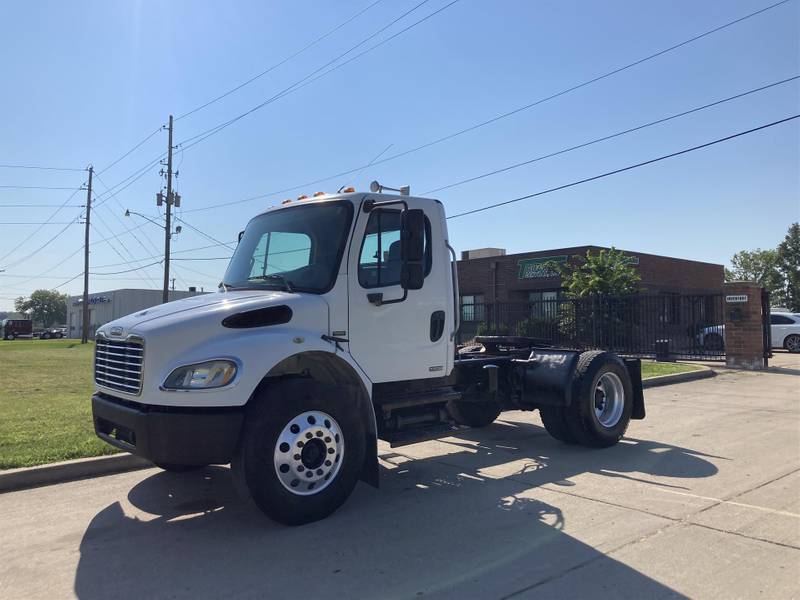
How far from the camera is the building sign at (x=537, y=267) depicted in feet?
94.1

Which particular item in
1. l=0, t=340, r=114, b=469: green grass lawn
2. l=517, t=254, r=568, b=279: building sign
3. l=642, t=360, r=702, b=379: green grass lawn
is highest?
l=517, t=254, r=568, b=279: building sign

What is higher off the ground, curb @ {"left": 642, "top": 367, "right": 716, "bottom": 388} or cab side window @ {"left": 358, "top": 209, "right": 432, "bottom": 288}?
cab side window @ {"left": 358, "top": 209, "right": 432, "bottom": 288}

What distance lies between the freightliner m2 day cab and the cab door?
1 cm

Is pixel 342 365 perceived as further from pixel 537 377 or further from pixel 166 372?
pixel 537 377

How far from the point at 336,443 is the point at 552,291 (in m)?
25.7

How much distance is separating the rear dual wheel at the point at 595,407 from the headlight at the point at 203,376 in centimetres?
435

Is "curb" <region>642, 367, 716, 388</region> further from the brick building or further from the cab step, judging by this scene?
the brick building

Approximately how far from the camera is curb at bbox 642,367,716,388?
550 inches

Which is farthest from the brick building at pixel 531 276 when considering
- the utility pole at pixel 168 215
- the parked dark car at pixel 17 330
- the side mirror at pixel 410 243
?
the parked dark car at pixel 17 330

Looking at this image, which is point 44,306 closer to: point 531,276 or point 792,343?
point 531,276

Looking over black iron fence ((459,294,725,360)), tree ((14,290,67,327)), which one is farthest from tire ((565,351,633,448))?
tree ((14,290,67,327))

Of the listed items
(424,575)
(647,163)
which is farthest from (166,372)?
(647,163)

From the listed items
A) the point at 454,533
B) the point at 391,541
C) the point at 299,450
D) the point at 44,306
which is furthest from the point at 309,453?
the point at 44,306

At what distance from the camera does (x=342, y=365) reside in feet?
16.7
